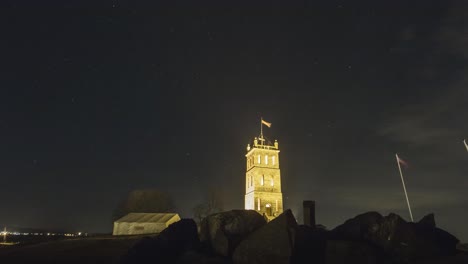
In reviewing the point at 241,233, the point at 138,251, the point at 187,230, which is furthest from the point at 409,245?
the point at 138,251

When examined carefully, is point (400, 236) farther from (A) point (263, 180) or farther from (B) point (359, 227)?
(A) point (263, 180)

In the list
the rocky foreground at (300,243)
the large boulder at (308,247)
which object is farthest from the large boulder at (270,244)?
the large boulder at (308,247)

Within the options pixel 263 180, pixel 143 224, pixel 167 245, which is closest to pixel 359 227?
pixel 167 245

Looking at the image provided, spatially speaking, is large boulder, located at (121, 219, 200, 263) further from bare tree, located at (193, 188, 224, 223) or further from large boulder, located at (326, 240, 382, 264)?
bare tree, located at (193, 188, 224, 223)

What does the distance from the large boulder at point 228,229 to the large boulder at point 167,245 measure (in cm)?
94

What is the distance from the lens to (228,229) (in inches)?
608

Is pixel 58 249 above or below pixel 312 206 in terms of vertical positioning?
below

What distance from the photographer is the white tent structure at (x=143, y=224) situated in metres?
53.8

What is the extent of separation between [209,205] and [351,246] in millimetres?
73077

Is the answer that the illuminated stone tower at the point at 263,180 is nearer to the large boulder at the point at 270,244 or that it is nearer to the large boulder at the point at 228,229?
the large boulder at the point at 228,229

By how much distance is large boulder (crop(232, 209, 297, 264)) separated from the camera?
13.2 meters

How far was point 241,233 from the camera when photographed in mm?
Answer: 15273

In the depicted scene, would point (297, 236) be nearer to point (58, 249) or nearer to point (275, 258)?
point (275, 258)

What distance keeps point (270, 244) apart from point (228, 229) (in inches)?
106
